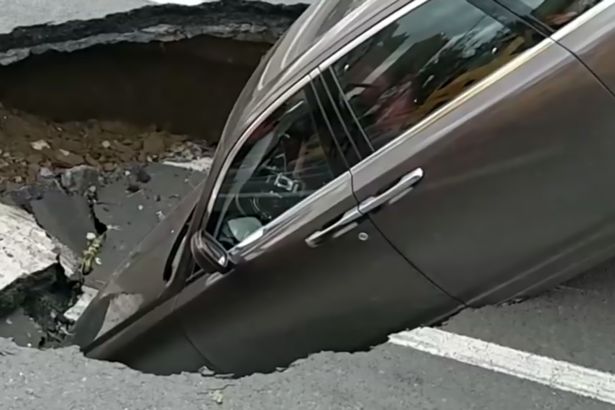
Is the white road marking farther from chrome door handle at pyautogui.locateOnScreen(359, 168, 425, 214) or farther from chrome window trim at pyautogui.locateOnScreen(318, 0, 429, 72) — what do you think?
chrome window trim at pyautogui.locateOnScreen(318, 0, 429, 72)

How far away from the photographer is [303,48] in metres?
3.34

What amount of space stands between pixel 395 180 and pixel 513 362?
856 mm

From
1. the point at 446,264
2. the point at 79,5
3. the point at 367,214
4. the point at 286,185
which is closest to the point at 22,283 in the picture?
the point at 286,185

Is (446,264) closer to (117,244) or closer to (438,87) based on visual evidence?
(438,87)

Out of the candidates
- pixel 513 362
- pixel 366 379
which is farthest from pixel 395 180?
pixel 513 362

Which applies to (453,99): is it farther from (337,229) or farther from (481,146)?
(337,229)

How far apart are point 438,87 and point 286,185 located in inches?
28.9

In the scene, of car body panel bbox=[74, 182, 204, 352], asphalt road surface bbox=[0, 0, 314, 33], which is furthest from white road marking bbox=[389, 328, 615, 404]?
asphalt road surface bbox=[0, 0, 314, 33]

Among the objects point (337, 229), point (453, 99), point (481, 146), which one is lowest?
point (337, 229)

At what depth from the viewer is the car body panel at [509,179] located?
2.68 m

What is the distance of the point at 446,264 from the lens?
2.96 metres

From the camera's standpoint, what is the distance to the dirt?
544 centimetres

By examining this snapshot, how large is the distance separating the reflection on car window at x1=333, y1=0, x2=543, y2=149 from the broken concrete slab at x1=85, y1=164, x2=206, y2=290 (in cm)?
247

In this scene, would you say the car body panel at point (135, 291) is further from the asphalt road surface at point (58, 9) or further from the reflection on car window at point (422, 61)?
the asphalt road surface at point (58, 9)
